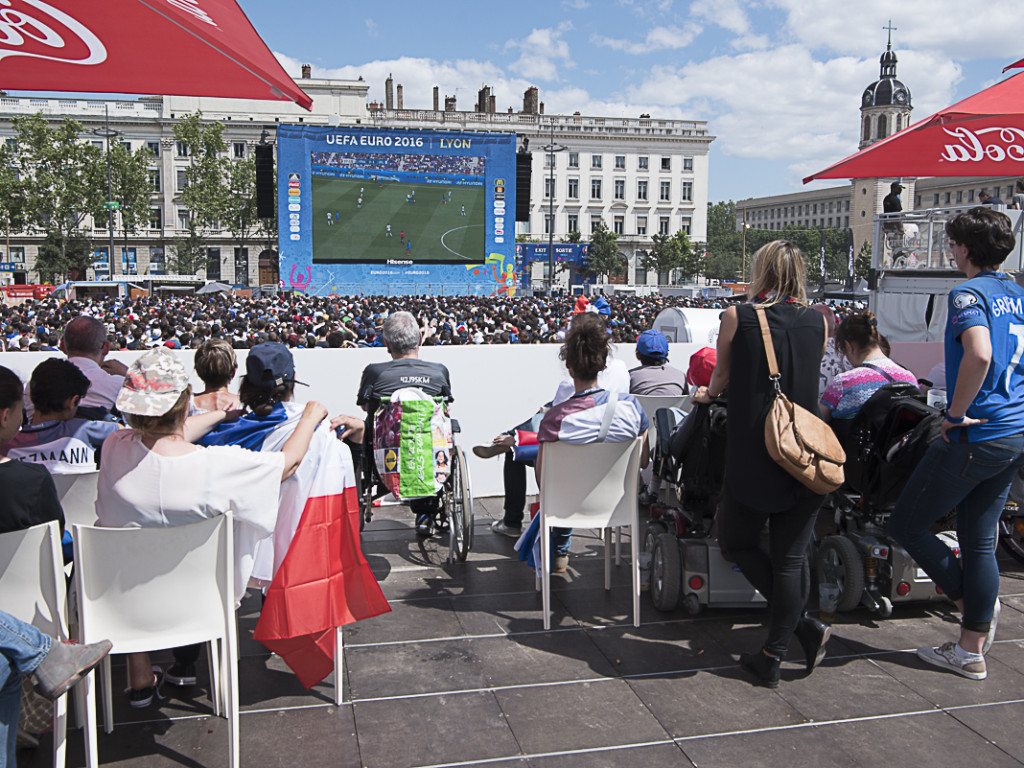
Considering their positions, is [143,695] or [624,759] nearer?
[624,759]

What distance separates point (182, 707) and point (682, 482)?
234 cm

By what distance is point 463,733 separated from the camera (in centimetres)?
281

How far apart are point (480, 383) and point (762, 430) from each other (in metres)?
3.42

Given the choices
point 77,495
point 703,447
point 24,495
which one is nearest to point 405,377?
point 703,447

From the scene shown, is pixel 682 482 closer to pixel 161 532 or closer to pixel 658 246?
pixel 161 532

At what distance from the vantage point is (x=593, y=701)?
303 cm

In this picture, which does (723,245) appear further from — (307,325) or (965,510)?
(965,510)

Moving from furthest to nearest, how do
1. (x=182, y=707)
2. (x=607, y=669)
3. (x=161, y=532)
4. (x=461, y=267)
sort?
(x=461, y=267) → (x=607, y=669) → (x=182, y=707) → (x=161, y=532)

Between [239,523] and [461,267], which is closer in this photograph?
[239,523]

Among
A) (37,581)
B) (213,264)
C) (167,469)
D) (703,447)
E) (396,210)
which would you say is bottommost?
(37,581)

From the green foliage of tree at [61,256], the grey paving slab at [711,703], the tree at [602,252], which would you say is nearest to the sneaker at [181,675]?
the grey paving slab at [711,703]

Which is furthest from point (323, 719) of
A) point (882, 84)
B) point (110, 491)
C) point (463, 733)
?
point (882, 84)

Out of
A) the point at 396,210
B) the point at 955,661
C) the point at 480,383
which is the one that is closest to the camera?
the point at 955,661

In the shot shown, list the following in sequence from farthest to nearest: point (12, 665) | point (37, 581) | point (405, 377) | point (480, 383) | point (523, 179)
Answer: point (523, 179) → point (480, 383) → point (405, 377) → point (37, 581) → point (12, 665)
